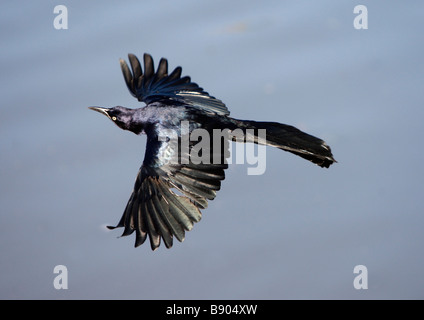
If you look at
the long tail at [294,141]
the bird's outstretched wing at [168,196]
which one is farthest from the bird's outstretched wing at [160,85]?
the bird's outstretched wing at [168,196]

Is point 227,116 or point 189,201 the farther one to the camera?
point 227,116

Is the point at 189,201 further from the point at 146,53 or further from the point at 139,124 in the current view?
the point at 146,53

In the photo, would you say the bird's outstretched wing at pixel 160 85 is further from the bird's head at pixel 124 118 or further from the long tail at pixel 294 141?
the long tail at pixel 294 141

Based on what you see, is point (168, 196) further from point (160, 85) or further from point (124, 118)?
point (160, 85)

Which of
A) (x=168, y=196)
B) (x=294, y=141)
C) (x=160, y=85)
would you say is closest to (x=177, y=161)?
(x=168, y=196)

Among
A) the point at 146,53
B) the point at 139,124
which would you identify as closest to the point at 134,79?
the point at 146,53

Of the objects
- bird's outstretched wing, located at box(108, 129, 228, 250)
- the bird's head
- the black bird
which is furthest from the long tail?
the bird's head
